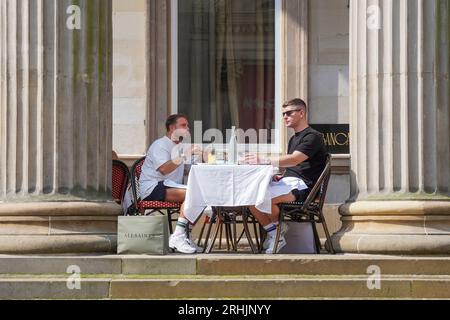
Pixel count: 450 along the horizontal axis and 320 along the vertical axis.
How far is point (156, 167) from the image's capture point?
13.5m

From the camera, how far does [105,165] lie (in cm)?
1229

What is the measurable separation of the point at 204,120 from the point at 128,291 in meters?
6.60

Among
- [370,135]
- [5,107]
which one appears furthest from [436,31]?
[5,107]

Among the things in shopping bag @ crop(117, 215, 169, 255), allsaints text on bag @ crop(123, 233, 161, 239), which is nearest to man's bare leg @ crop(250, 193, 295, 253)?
shopping bag @ crop(117, 215, 169, 255)

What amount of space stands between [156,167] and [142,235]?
5.96 feet

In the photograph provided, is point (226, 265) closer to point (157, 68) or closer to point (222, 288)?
point (222, 288)

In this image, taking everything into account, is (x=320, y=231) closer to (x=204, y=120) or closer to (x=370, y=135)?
(x=204, y=120)

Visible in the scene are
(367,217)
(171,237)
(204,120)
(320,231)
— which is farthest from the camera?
(204,120)

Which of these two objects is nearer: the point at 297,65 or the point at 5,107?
the point at 5,107

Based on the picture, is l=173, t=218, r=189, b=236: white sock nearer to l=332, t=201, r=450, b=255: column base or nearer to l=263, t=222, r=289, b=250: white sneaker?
l=263, t=222, r=289, b=250: white sneaker

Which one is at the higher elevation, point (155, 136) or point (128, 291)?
point (155, 136)

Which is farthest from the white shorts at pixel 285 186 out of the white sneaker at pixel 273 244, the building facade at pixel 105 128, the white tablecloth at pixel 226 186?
the building facade at pixel 105 128
